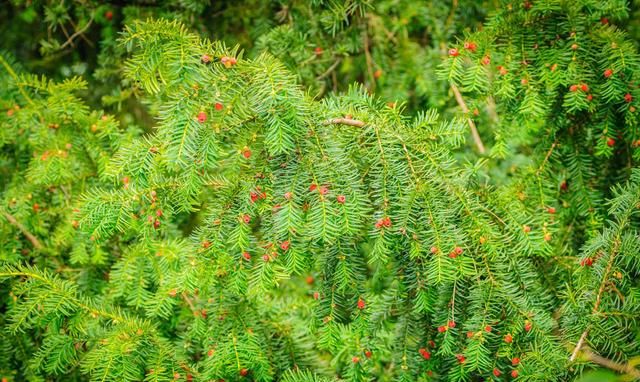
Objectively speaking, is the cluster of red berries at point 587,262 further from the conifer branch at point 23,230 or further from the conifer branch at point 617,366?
the conifer branch at point 23,230

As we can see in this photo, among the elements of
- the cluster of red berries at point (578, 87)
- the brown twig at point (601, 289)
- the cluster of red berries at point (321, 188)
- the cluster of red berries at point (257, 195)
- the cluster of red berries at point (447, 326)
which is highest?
the cluster of red berries at point (578, 87)

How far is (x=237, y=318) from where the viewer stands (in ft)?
4.86

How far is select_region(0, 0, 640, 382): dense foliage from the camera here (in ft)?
3.92

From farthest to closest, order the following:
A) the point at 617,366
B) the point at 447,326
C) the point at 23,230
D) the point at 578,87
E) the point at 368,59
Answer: the point at 368,59, the point at 23,230, the point at 578,87, the point at 447,326, the point at 617,366

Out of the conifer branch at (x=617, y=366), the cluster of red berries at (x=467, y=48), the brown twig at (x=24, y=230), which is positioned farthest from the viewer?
the brown twig at (x=24, y=230)

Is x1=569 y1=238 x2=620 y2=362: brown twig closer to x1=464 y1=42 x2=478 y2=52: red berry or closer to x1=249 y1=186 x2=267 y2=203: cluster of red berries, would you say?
x1=464 y1=42 x2=478 y2=52: red berry

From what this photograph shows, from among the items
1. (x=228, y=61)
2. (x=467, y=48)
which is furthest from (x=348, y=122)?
(x=467, y=48)

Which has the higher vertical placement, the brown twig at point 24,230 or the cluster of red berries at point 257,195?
the cluster of red berries at point 257,195

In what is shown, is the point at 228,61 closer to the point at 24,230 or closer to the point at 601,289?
the point at 601,289

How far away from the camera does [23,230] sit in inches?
73.5

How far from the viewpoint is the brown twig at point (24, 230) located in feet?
6.05

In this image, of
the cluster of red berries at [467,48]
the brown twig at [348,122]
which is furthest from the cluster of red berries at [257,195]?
the cluster of red berries at [467,48]

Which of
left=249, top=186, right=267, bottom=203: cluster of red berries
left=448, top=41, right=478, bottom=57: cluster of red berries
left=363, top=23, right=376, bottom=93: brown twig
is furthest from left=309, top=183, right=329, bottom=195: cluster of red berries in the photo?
left=363, top=23, right=376, bottom=93: brown twig

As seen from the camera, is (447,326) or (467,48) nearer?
(447,326)
